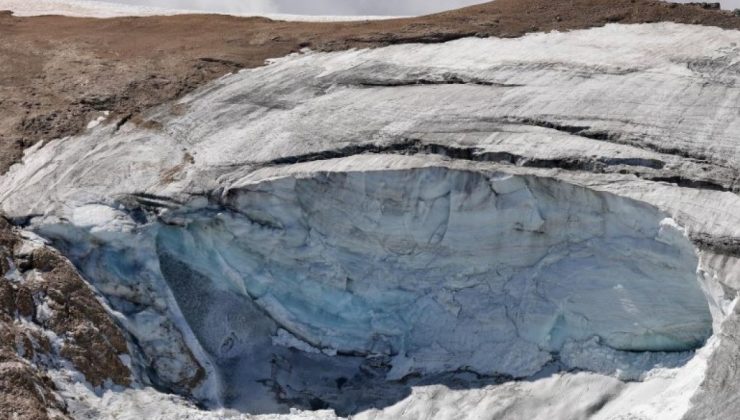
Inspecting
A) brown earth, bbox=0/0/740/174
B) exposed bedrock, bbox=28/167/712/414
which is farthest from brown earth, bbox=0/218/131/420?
brown earth, bbox=0/0/740/174

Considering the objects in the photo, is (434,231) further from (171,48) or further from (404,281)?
(171,48)

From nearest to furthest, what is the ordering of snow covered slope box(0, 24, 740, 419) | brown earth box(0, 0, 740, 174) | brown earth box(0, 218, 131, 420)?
brown earth box(0, 218, 131, 420) → snow covered slope box(0, 24, 740, 419) → brown earth box(0, 0, 740, 174)

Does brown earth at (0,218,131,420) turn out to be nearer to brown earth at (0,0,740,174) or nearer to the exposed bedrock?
the exposed bedrock

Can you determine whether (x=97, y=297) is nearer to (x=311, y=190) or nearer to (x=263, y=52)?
(x=311, y=190)

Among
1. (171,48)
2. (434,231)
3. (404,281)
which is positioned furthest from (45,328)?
(171,48)

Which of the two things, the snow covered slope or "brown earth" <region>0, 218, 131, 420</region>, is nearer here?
"brown earth" <region>0, 218, 131, 420</region>

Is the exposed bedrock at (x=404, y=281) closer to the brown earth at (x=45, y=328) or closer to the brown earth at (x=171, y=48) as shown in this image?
the brown earth at (x=45, y=328)
